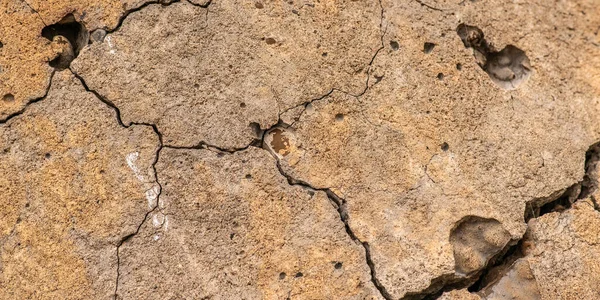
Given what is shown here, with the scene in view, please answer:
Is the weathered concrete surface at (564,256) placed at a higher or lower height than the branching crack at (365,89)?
lower

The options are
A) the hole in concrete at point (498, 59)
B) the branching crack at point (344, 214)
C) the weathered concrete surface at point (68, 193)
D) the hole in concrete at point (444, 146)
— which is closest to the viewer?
the weathered concrete surface at point (68, 193)

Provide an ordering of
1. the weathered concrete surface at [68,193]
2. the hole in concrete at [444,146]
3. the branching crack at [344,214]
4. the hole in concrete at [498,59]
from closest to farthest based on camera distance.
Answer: the weathered concrete surface at [68,193] → the branching crack at [344,214] → the hole in concrete at [444,146] → the hole in concrete at [498,59]

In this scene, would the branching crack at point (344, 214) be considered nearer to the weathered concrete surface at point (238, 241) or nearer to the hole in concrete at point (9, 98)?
the weathered concrete surface at point (238, 241)

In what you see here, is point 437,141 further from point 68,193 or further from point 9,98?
point 9,98

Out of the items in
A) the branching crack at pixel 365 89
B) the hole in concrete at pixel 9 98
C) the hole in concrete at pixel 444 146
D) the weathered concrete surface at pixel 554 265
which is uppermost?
the branching crack at pixel 365 89

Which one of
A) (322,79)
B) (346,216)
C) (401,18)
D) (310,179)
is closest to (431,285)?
(346,216)

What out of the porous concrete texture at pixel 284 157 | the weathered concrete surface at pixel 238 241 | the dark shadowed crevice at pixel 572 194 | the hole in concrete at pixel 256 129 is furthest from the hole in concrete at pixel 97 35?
the dark shadowed crevice at pixel 572 194

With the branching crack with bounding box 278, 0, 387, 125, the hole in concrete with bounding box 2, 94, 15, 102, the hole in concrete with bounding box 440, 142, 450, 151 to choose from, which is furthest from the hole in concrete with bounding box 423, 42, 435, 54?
the hole in concrete with bounding box 2, 94, 15, 102

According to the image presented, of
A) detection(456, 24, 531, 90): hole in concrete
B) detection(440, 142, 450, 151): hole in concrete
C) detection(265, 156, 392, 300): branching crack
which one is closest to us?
detection(265, 156, 392, 300): branching crack

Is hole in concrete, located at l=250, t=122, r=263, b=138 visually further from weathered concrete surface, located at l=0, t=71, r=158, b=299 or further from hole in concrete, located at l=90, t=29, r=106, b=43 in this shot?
hole in concrete, located at l=90, t=29, r=106, b=43
